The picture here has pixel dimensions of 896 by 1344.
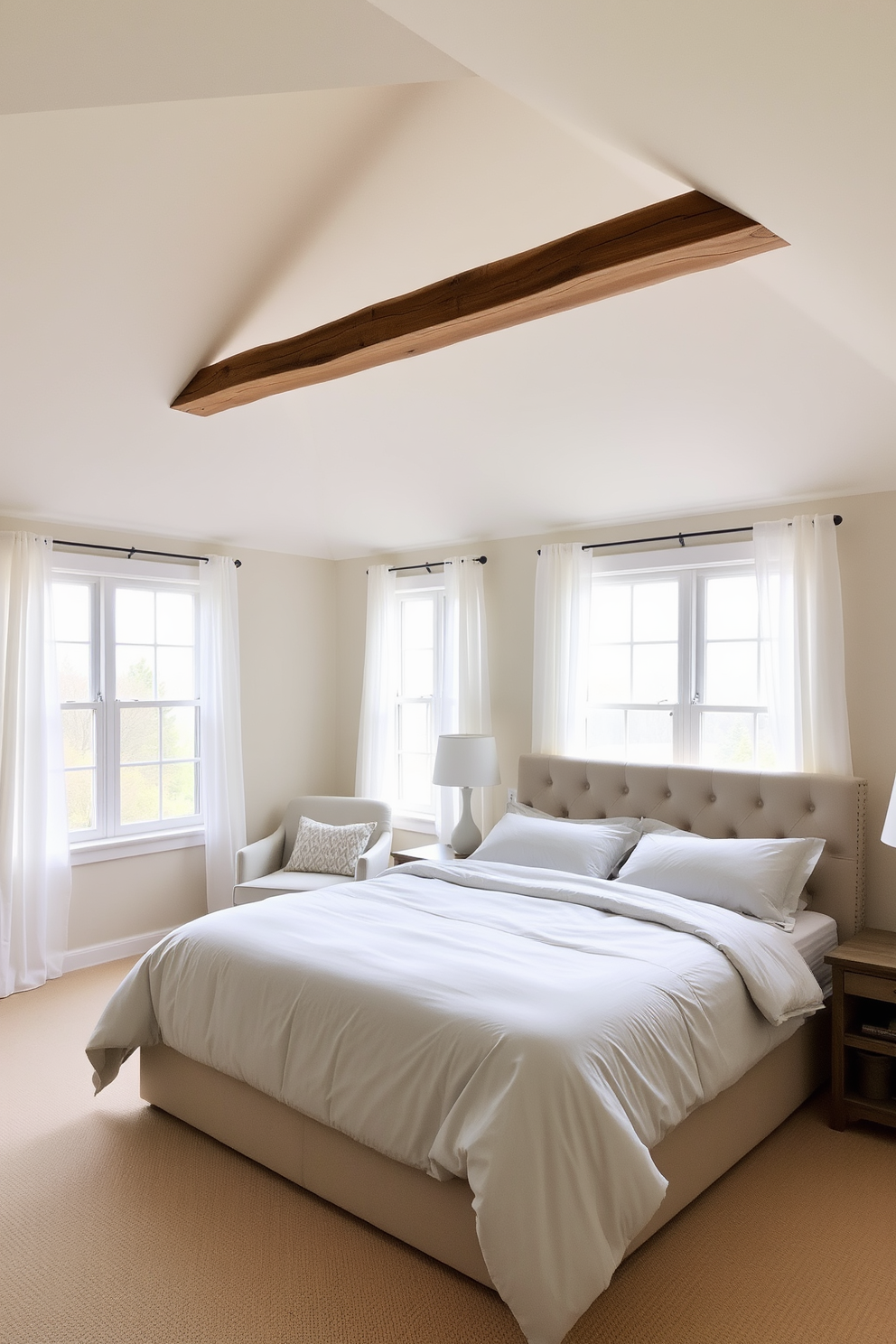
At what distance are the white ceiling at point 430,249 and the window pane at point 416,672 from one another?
0.81m

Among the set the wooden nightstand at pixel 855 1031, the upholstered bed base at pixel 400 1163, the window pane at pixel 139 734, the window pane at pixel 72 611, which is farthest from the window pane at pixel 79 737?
the wooden nightstand at pixel 855 1031

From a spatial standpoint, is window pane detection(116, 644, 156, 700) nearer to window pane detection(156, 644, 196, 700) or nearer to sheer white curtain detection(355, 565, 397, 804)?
window pane detection(156, 644, 196, 700)

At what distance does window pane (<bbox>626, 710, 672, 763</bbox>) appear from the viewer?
14.7 feet

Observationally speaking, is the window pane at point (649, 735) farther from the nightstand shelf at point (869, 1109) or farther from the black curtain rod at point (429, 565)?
the nightstand shelf at point (869, 1109)

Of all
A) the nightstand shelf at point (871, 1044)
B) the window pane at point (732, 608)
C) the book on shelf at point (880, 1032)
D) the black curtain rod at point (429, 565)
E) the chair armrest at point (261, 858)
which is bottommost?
the nightstand shelf at point (871, 1044)

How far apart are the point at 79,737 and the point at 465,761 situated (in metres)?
2.11

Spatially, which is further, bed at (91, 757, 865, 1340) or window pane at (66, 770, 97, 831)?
window pane at (66, 770, 97, 831)

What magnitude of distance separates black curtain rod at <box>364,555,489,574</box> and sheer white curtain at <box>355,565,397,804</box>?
0.05 metres

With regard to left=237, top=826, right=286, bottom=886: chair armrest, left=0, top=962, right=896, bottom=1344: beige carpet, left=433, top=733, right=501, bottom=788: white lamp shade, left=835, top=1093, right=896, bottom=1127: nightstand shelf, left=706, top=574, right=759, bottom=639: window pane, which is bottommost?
left=0, top=962, right=896, bottom=1344: beige carpet

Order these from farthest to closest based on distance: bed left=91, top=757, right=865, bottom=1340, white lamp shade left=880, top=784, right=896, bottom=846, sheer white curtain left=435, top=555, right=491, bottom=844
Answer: sheer white curtain left=435, top=555, right=491, bottom=844 → white lamp shade left=880, top=784, right=896, bottom=846 → bed left=91, top=757, right=865, bottom=1340

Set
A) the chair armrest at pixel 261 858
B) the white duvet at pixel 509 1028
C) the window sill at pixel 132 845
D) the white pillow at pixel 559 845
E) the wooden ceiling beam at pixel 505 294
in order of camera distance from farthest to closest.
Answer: the chair armrest at pixel 261 858 < the window sill at pixel 132 845 < the white pillow at pixel 559 845 < the wooden ceiling beam at pixel 505 294 < the white duvet at pixel 509 1028

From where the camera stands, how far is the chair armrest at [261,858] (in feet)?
16.3

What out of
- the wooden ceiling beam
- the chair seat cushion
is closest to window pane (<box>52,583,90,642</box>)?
the wooden ceiling beam

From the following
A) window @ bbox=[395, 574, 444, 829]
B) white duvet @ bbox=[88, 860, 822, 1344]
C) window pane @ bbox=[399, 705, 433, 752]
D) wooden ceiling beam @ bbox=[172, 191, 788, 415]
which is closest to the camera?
white duvet @ bbox=[88, 860, 822, 1344]
